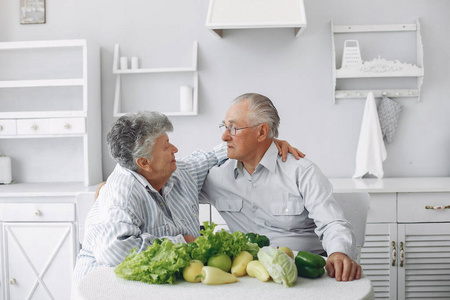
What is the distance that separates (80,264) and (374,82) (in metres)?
2.51

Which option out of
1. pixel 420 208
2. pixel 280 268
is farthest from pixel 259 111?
pixel 420 208

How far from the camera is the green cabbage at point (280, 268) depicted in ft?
4.75

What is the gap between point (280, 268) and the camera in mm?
1440

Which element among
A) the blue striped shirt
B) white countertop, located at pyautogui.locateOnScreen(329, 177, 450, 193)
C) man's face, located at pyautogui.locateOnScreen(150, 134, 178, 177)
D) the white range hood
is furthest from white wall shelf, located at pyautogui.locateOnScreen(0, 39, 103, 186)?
white countertop, located at pyautogui.locateOnScreen(329, 177, 450, 193)

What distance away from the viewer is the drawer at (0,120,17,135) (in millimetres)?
3555

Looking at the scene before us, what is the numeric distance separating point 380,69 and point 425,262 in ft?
4.33

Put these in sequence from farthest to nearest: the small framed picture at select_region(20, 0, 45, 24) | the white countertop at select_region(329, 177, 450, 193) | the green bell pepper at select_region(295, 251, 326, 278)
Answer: the small framed picture at select_region(20, 0, 45, 24)
the white countertop at select_region(329, 177, 450, 193)
the green bell pepper at select_region(295, 251, 326, 278)

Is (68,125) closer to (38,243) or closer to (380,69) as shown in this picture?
(38,243)

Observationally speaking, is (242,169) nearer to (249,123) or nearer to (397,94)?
(249,123)

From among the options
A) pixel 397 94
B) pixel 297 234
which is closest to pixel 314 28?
pixel 397 94

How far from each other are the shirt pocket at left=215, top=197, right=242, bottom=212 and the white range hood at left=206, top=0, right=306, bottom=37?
121 centimetres

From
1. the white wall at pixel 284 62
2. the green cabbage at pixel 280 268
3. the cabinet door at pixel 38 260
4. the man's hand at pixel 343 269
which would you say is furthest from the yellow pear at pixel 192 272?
the white wall at pixel 284 62

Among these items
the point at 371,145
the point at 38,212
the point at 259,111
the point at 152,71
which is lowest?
the point at 38,212

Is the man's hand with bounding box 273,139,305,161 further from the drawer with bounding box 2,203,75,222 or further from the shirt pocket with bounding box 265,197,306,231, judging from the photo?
the drawer with bounding box 2,203,75,222
